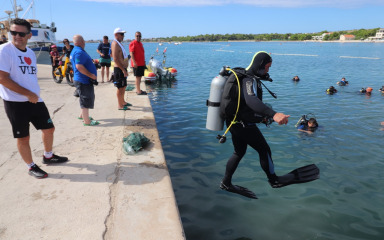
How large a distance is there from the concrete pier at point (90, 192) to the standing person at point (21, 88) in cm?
47

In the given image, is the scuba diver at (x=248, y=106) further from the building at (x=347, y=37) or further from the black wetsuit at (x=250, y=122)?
the building at (x=347, y=37)

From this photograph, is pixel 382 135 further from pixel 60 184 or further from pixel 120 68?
pixel 60 184

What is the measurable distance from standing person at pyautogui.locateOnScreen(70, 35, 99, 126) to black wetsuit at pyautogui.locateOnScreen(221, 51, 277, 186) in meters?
3.74

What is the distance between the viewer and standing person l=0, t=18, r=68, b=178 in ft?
11.0

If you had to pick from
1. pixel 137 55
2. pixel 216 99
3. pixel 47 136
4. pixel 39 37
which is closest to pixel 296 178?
pixel 216 99

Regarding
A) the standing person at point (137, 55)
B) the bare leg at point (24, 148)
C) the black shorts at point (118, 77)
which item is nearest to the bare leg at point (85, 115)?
the black shorts at point (118, 77)

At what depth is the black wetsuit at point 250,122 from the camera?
3.17 metres

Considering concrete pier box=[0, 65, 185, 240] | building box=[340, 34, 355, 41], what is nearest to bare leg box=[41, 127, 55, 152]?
concrete pier box=[0, 65, 185, 240]

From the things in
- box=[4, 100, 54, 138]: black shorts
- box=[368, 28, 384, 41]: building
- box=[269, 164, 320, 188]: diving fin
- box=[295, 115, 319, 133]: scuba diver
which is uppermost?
box=[368, 28, 384, 41]: building

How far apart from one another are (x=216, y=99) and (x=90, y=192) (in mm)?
2220

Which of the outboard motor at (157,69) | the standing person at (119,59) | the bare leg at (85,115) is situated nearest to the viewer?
the bare leg at (85,115)

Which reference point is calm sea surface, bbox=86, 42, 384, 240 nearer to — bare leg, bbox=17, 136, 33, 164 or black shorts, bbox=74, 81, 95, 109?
black shorts, bbox=74, 81, 95, 109

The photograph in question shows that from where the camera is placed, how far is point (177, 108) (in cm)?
1093

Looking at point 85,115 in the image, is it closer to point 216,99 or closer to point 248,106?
point 216,99
